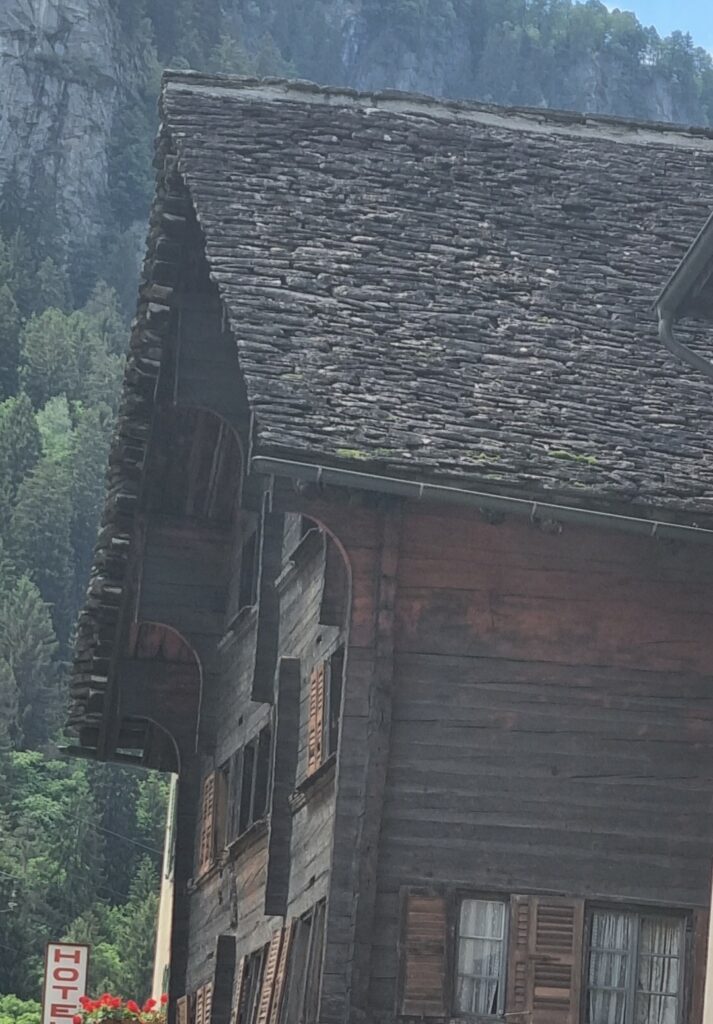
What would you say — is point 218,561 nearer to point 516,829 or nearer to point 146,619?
point 146,619

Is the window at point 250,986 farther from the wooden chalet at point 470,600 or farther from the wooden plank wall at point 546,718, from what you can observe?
the wooden plank wall at point 546,718

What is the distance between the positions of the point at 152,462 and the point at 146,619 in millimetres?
1518

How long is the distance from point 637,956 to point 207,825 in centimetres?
859

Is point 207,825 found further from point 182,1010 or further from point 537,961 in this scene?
point 537,961

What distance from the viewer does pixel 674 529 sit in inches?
723

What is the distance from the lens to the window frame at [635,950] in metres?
18.9

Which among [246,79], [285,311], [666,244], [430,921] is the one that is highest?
[246,79]

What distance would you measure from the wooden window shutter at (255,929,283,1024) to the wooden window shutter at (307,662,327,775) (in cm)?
153

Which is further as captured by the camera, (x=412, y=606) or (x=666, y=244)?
(x=666, y=244)

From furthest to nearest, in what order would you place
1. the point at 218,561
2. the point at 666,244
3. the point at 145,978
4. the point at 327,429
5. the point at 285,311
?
1. the point at 145,978
2. the point at 218,561
3. the point at 666,244
4. the point at 285,311
5. the point at 327,429

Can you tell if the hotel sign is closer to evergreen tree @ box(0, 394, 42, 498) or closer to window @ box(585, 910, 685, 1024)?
window @ box(585, 910, 685, 1024)

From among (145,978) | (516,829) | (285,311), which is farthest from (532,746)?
(145,978)

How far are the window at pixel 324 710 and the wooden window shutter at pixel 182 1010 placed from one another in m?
6.11

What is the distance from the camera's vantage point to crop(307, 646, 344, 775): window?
66.6 feet
